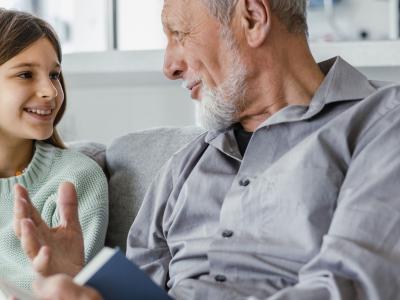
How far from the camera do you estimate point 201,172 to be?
60.6 inches

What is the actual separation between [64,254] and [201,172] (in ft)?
1.13

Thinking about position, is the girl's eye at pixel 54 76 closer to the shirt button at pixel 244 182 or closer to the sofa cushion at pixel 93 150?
the sofa cushion at pixel 93 150

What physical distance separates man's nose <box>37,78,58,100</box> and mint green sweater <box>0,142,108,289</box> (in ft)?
0.49

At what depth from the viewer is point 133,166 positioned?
6.36 ft

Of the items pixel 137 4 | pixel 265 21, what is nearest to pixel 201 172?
pixel 265 21

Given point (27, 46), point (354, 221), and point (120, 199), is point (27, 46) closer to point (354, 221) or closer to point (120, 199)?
point (120, 199)

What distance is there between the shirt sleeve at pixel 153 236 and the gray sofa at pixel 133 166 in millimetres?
230

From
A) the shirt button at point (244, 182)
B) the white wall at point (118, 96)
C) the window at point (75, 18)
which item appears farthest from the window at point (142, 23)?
the shirt button at point (244, 182)

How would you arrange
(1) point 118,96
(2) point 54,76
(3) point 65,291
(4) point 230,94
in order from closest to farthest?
1. (3) point 65,291
2. (4) point 230,94
3. (2) point 54,76
4. (1) point 118,96

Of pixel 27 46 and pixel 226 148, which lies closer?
pixel 226 148

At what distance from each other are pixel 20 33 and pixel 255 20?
2.69ft

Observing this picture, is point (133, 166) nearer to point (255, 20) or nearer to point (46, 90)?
point (46, 90)

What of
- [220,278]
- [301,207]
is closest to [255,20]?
[301,207]

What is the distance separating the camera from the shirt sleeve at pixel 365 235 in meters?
1.16
